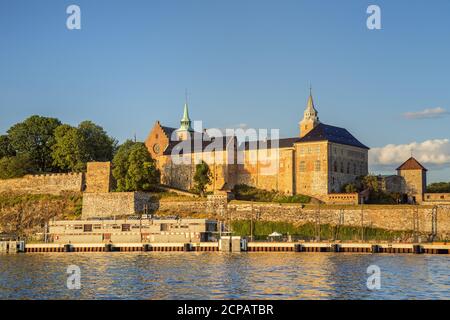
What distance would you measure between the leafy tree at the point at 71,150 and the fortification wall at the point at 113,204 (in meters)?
9.38

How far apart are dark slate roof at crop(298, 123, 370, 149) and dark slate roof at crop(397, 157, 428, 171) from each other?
6.28 meters

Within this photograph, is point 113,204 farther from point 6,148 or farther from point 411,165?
point 411,165

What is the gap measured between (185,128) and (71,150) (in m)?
33.0

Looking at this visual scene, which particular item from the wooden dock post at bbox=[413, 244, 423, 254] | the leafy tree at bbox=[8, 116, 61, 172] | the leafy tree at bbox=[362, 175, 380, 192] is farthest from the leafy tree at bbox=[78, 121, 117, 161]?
the wooden dock post at bbox=[413, 244, 423, 254]

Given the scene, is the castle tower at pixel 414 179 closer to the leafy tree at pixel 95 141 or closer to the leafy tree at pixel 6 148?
the leafy tree at pixel 95 141

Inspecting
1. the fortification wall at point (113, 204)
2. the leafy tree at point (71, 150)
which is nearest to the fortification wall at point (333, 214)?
the fortification wall at point (113, 204)

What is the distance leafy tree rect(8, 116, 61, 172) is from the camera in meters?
114

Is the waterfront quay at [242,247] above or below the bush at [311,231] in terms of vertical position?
below

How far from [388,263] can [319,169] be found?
36931 mm

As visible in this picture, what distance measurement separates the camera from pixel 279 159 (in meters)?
102

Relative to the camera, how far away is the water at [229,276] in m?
43.5

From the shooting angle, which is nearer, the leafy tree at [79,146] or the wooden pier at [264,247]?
the wooden pier at [264,247]

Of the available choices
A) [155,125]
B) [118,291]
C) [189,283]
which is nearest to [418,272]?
[189,283]
